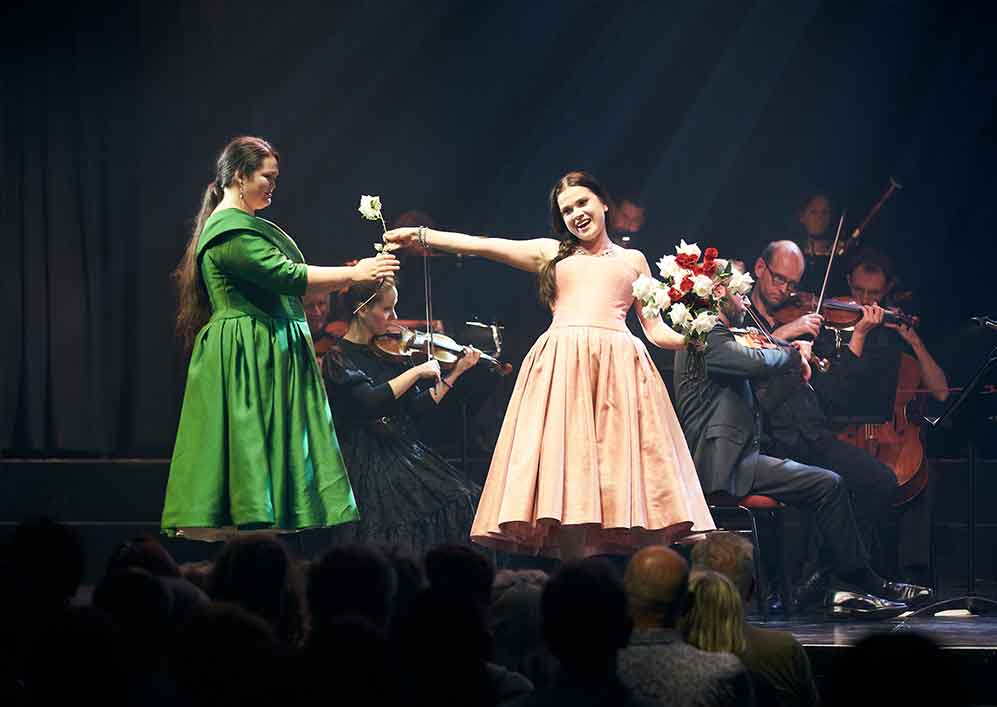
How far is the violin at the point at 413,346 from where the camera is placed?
6.87 meters

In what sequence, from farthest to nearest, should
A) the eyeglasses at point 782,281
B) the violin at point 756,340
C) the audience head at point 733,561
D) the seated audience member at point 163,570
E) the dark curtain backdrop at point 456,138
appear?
the dark curtain backdrop at point 456,138 < the eyeglasses at point 782,281 < the violin at point 756,340 < the audience head at point 733,561 < the seated audience member at point 163,570

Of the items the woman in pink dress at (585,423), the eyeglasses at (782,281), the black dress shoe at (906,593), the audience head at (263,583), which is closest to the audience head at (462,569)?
the audience head at (263,583)

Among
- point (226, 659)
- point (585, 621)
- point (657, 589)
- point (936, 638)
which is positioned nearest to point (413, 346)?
point (936, 638)

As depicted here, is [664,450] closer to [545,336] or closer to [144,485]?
[545,336]

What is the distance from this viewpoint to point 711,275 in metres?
5.29

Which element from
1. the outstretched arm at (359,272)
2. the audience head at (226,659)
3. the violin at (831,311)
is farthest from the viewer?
the violin at (831,311)

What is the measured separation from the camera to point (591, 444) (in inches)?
199

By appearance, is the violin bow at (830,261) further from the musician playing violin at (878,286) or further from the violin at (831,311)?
the musician playing violin at (878,286)

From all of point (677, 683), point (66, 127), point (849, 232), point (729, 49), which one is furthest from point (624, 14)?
point (677, 683)

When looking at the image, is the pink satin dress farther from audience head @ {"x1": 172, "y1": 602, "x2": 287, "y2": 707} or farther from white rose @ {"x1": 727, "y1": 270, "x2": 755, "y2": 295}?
audience head @ {"x1": 172, "y1": 602, "x2": 287, "y2": 707}

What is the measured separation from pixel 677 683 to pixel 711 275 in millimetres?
2580

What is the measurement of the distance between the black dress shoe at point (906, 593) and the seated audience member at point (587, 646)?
3896 millimetres

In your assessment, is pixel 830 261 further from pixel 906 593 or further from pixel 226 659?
pixel 226 659

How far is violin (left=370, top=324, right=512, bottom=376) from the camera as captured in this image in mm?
6867
